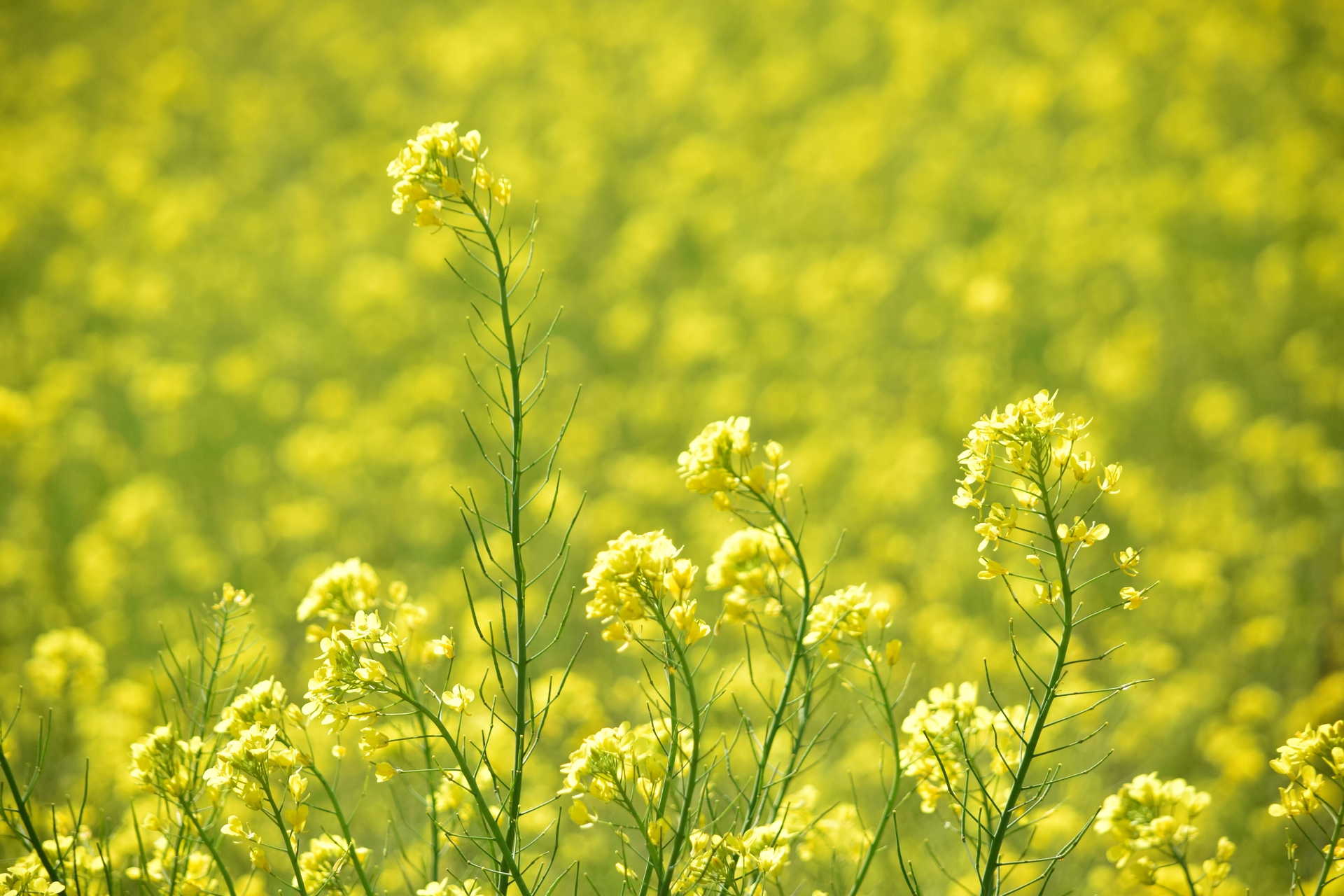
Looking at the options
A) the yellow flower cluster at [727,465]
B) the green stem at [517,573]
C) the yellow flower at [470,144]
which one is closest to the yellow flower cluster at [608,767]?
the green stem at [517,573]

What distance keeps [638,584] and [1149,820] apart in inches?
38.2

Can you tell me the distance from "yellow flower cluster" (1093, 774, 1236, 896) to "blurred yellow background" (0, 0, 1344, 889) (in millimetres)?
1876

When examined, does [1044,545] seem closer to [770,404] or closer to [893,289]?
[770,404]

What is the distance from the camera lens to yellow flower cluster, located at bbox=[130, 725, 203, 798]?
5.57 ft

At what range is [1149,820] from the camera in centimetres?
152

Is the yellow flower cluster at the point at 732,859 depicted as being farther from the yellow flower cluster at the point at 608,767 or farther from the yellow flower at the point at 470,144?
the yellow flower at the point at 470,144

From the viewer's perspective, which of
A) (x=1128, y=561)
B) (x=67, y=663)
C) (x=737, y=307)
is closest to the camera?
(x=1128, y=561)

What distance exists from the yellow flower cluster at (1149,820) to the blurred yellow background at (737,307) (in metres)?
1.88

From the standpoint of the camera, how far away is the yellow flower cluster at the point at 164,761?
1.70 m

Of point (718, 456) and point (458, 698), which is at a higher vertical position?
point (718, 456)

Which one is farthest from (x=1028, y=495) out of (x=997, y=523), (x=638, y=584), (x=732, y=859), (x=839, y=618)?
(x=732, y=859)

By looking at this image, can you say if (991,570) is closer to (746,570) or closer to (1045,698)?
(1045,698)

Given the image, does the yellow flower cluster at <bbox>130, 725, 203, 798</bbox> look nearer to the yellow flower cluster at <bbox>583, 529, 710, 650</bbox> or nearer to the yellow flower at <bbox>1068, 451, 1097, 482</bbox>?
the yellow flower cluster at <bbox>583, 529, 710, 650</bbox>

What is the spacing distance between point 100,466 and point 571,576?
365cm
